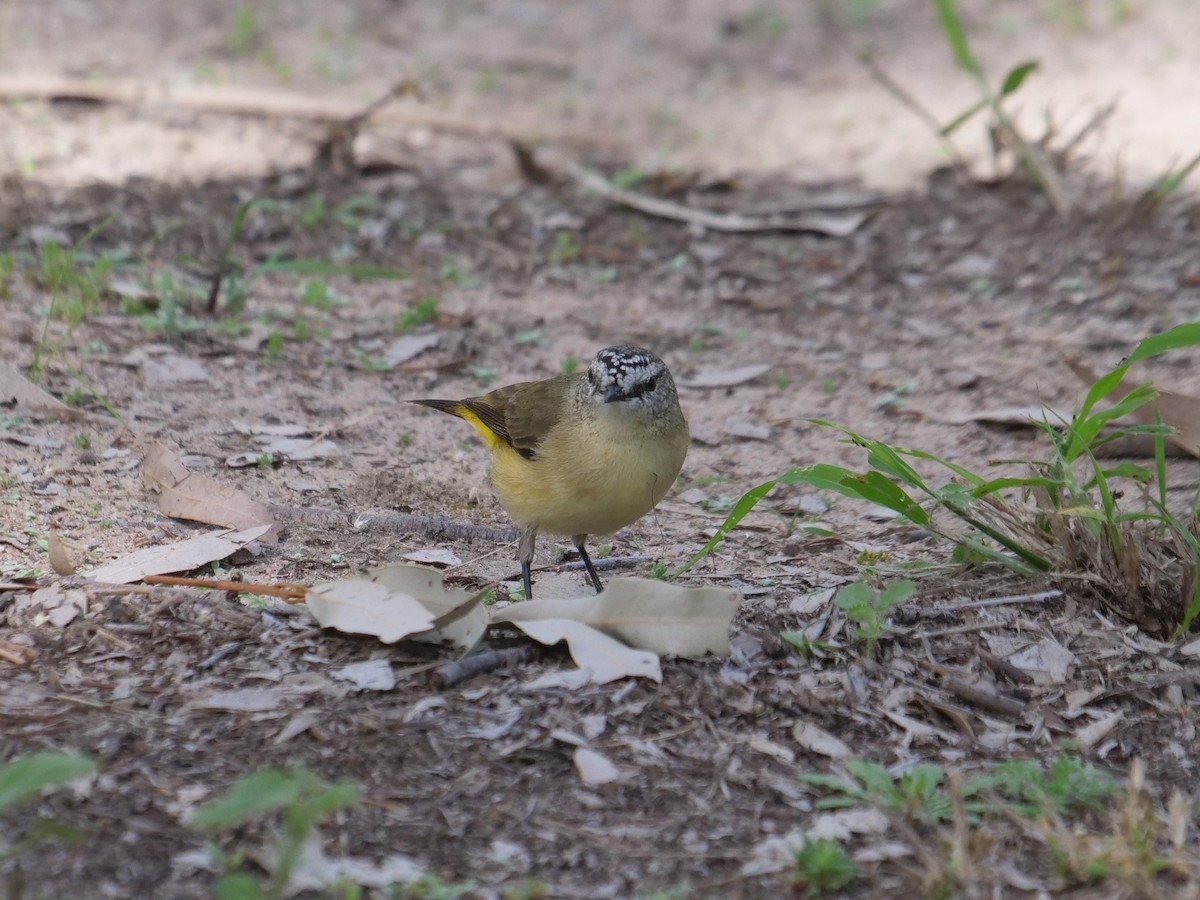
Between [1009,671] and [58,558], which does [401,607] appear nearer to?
[58,558]

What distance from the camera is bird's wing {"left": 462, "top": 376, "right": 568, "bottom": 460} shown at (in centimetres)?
516

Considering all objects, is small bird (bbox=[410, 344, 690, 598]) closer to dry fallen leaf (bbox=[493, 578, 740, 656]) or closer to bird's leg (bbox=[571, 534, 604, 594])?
bird's leg (bbox=[571, 534, 604, 594])

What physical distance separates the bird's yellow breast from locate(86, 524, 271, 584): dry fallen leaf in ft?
3.44

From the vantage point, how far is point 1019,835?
336cm

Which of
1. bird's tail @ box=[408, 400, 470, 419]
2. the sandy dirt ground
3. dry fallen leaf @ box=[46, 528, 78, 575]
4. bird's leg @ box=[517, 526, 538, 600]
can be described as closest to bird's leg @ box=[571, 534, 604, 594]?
the sandy dirt ground

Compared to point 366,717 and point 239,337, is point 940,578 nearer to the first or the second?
point 366,717

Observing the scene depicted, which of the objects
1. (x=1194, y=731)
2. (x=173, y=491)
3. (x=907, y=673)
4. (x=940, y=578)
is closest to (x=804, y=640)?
(x=907, y=673)

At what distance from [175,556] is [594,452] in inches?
60.2

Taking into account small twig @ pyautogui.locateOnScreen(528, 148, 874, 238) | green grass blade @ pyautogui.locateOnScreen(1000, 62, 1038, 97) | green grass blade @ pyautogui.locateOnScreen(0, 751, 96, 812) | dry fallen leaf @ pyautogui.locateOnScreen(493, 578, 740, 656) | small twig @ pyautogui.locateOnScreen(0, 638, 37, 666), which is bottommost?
small twig @ pyautogui.locateOnScreen(0, 638, 37, 666)

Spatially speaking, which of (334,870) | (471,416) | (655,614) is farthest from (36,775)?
(471,416)

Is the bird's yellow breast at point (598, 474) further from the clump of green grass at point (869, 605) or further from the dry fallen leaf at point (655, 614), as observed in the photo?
the clump of green grass at point (869, 605)

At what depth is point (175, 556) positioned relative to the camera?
471 centimetres

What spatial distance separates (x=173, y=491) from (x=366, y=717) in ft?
6.43

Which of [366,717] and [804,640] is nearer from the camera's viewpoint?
[366,717]
